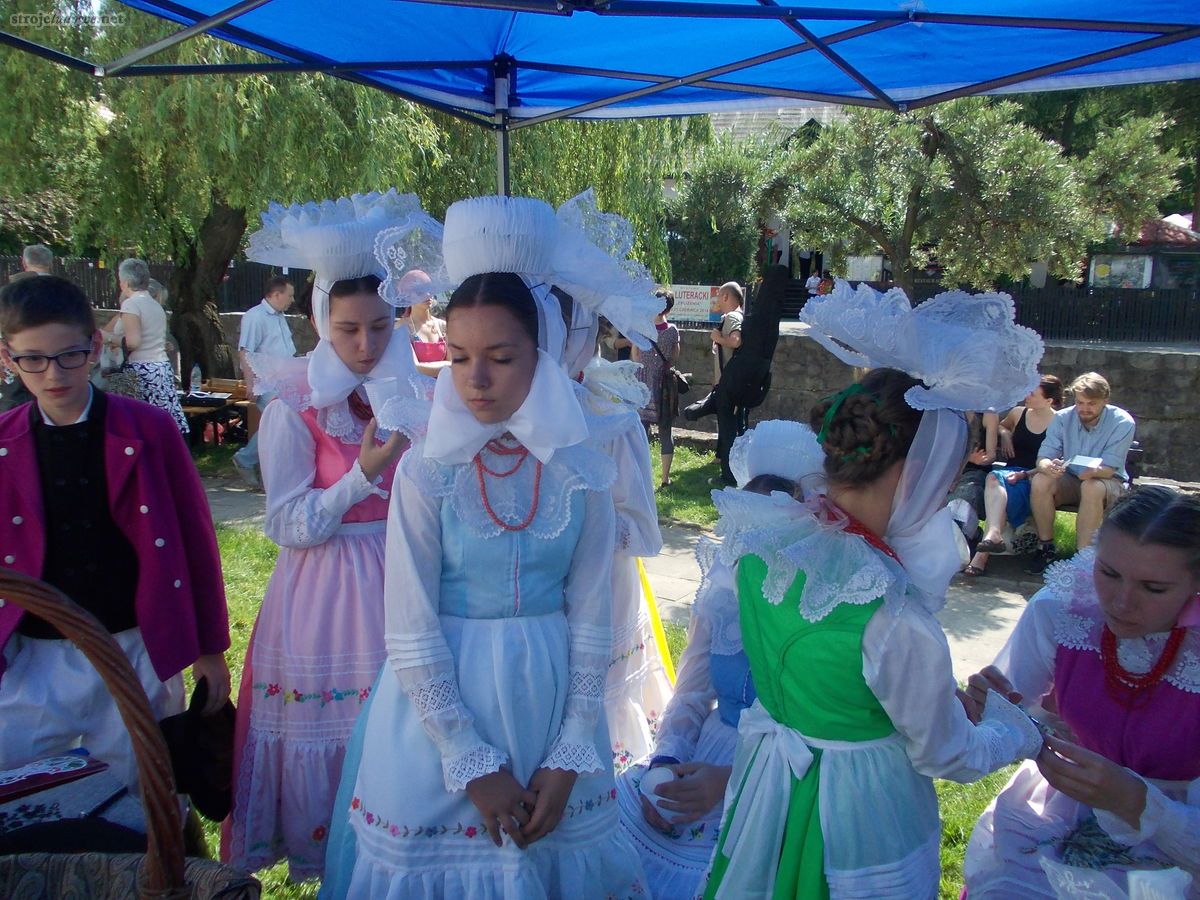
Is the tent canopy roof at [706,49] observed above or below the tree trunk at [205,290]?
above

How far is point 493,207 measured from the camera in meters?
1.84

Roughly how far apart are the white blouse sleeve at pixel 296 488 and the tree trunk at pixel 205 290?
854 centimetres

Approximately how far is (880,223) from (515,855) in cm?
1259

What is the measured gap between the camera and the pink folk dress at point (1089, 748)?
→ 1.89m

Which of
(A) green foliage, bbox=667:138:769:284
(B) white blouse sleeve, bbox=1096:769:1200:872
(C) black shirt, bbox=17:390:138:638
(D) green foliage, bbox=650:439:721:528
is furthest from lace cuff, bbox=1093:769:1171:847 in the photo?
(A) green foliage, bbox=667:138:769:284

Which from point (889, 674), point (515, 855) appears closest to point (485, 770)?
point (515, 855)

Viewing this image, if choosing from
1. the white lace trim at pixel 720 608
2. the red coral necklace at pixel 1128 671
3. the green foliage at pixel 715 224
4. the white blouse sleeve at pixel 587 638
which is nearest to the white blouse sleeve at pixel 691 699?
the white lace trim at pixel 720 608

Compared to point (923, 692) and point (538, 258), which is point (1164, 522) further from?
point (538, 258)

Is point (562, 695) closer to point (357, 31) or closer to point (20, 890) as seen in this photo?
point (20, 890)

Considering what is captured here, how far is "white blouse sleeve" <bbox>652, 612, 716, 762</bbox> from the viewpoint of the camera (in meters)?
2.35

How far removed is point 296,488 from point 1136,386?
396 inches

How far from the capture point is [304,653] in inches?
100

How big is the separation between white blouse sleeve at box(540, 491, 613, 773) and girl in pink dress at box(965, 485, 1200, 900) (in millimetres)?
774

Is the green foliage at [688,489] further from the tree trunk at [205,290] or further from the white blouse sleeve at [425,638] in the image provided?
the tree trunk at [205,290]
